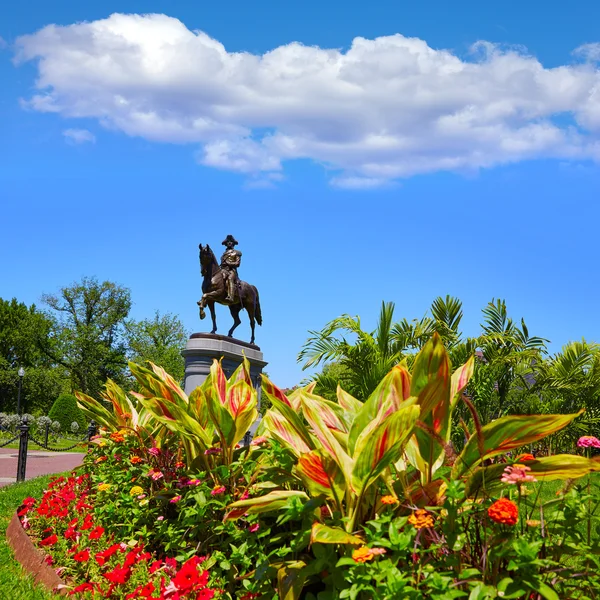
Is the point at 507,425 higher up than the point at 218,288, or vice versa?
the point at 218,288

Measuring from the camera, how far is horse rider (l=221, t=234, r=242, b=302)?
16750mm

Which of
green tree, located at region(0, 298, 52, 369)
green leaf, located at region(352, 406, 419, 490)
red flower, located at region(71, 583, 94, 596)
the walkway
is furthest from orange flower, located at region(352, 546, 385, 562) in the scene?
green tree, located at region(0, 298, 52, 369)

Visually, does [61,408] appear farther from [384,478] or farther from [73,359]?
[384,478]

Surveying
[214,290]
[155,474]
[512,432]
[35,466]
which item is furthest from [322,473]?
[35,466]

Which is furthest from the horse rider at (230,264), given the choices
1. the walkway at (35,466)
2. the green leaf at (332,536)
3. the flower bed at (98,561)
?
the green leaf at (332,536)

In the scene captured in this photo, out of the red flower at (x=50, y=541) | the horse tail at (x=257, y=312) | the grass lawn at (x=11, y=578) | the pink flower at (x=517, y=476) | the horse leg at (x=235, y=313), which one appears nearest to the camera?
the pink flower at (x=517, y=476)

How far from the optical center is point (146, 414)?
6.21 metres

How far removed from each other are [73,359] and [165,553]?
44.3 m

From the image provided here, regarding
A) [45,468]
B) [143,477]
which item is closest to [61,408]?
[45,468]

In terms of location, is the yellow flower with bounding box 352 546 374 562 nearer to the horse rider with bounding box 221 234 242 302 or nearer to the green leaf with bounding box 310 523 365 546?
the green leaf with bounding box 310 523 365 546

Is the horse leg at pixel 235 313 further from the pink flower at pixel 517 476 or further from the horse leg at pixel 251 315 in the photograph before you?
the pink flower at pixel 517 476

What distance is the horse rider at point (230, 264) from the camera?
16.8m

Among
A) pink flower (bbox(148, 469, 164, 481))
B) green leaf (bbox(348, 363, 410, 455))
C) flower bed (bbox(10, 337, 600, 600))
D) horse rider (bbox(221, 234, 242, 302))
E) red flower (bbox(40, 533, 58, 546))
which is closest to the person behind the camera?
flower bed (bbox(10, 337, 600, 600))

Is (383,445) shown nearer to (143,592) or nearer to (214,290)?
(143,592)
